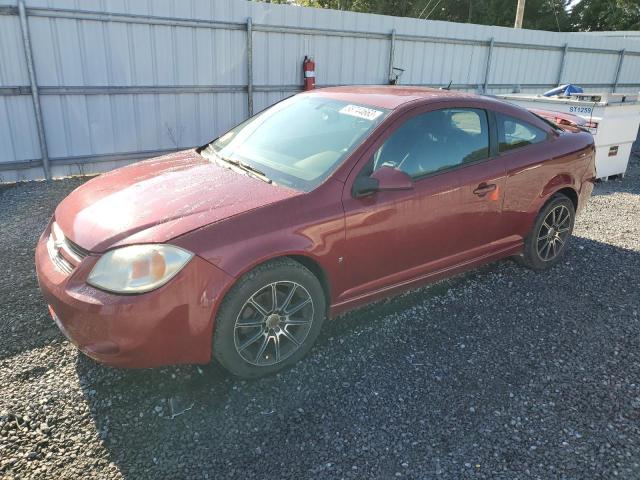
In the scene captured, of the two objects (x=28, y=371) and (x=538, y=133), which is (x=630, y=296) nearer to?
(x=538, y=133)

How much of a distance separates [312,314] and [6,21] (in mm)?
6137

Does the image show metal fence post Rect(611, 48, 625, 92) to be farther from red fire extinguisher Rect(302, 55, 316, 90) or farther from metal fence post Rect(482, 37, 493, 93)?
red fire extinguisher Rect(302, 55, 316, 90)

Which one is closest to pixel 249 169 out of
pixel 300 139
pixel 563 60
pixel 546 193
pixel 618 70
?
pixel 300 139

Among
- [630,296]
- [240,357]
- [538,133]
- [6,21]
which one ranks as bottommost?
[630,296]

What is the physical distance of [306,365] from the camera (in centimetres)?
332

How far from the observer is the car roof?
3781mm

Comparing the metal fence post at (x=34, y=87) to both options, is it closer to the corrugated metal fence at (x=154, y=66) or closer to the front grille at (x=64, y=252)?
the corrugated metal fence at (x=154, y=66)

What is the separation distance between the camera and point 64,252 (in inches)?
117

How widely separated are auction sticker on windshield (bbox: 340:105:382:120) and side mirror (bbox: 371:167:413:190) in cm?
50

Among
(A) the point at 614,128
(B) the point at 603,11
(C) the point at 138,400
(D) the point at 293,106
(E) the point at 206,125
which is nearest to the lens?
(C) the point at 138,400

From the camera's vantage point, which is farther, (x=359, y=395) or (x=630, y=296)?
(x=630, y=296)

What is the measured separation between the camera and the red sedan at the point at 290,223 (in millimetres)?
2725

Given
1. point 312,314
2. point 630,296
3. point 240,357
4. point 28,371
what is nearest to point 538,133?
point 630,296

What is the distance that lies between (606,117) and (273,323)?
685 centimetres
